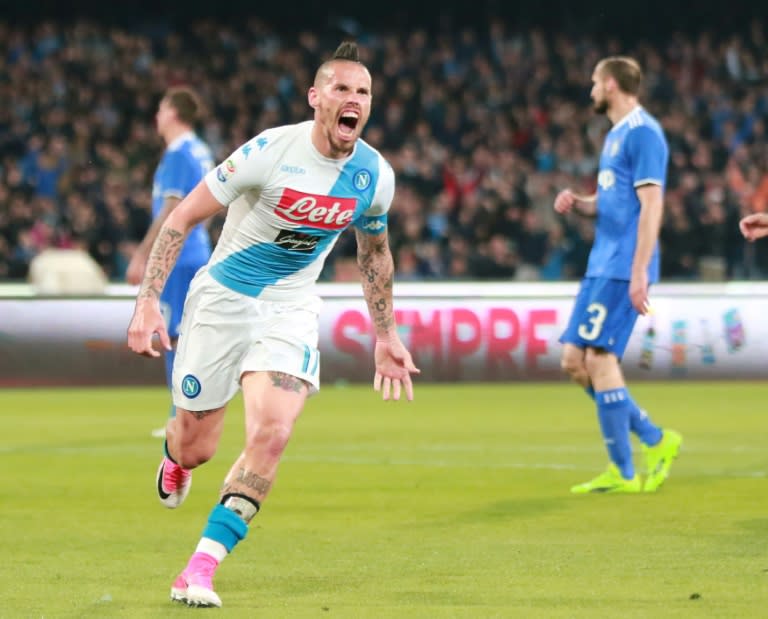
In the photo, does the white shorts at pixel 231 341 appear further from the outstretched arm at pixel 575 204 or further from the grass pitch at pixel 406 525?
the outstretched arm at pixel 575 204

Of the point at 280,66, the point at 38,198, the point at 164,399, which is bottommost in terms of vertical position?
the point at 164,399

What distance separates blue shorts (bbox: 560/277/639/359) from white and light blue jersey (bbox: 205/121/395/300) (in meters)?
2.74

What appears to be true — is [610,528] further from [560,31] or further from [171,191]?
[560,31]

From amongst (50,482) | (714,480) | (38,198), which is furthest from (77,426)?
(38,198)

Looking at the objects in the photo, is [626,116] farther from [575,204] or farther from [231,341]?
[231,341]

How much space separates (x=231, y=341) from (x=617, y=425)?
3.33m

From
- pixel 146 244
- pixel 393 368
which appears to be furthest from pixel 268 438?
pixel 146 244

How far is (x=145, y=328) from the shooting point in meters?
6.05

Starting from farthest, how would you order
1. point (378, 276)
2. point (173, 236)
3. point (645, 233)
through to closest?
point (645, 233) < point (378, 276) < point (173, 236)

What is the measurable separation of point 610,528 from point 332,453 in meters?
4.02

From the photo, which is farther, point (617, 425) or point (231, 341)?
point (617, 425)

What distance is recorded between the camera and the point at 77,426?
44.7ft

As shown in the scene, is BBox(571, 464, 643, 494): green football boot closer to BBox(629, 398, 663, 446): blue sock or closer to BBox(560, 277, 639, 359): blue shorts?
BBox(629, 398, 663, 446): blue sock

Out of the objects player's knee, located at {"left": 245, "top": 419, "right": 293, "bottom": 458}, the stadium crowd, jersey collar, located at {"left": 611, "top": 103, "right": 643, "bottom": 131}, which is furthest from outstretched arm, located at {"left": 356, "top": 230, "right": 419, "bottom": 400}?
the stadium crowd
